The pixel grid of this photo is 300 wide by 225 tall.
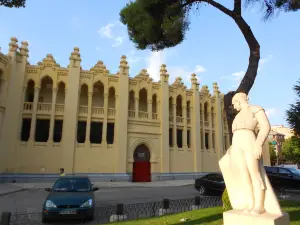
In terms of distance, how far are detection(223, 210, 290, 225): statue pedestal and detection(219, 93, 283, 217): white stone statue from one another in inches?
3.1

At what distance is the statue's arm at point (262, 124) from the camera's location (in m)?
4.43

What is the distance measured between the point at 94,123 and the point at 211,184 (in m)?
13.3

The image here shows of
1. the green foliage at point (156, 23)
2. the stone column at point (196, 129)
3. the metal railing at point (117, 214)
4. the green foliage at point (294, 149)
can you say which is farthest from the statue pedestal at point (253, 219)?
the stone column at point (196, 129)

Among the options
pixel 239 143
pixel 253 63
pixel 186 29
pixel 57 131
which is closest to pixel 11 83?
pixel 57 131

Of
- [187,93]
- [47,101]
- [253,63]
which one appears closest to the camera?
[253,63]

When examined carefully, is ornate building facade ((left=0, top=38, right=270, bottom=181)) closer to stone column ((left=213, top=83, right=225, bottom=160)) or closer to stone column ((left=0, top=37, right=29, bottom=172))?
stone column ((left=0, top=37, right=29, bottom=172))

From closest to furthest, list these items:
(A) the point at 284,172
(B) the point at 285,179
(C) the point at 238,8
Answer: (C) the point at 238,8
(B) the point at 285,179
(A) the point at 284,172

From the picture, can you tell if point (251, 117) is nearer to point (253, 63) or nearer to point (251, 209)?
point (251, 209)

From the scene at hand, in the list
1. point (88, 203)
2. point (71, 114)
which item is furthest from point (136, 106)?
point (88, 203)

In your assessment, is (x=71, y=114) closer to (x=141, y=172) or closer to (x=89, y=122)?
(x=89, y=122)

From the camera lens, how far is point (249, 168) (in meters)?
4.44

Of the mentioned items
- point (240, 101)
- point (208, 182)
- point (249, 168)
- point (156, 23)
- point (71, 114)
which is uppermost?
point (156, 23)

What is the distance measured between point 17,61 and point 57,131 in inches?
291

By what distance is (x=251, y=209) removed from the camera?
4.38 meters
